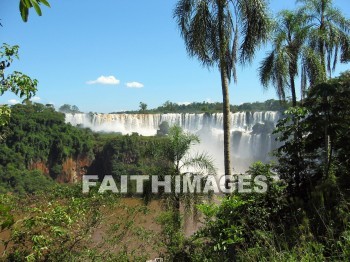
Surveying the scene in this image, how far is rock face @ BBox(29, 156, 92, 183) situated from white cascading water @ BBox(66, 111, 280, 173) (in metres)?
5.81

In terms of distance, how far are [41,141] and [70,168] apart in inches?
214

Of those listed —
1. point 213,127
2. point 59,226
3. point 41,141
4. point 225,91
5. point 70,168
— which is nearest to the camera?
point 59,226

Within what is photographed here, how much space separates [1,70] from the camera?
3.06m

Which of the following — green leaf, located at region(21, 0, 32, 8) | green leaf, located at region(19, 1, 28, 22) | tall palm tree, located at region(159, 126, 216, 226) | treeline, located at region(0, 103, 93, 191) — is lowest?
treeline, located at region(0, 103, 93, 191)

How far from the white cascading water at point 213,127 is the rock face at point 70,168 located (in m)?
5.81

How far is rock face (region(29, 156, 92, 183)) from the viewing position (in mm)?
49062

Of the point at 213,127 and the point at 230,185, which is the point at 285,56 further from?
the point at 213,127

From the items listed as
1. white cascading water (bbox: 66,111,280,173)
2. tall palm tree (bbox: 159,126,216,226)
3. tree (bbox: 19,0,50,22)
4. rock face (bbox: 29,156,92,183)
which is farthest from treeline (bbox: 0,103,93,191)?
tree (bbox: 19,0,50,22)

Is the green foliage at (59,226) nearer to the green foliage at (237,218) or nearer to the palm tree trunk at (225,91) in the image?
the green foliage at (237,218)

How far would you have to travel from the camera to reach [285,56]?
998cm

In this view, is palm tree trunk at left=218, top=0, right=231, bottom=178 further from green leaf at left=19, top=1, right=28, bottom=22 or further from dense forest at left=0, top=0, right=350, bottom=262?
green leaf at left=19, top=1, right=28, bottom=22

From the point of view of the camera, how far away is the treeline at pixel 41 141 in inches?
1775

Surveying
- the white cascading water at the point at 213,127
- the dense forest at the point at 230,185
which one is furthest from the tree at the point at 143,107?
the dense forest at the point at 230,185

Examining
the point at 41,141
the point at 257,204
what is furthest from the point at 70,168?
the point at 257,204
